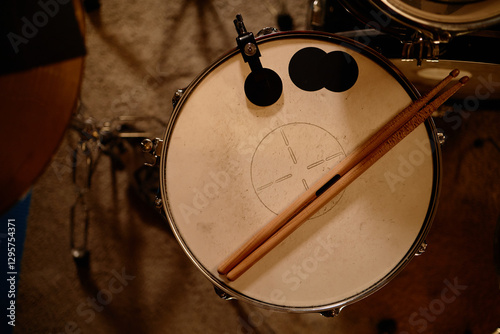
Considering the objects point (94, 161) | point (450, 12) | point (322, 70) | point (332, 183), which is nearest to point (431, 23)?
point (450, 12)

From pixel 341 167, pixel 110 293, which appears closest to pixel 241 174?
pixel 341 167

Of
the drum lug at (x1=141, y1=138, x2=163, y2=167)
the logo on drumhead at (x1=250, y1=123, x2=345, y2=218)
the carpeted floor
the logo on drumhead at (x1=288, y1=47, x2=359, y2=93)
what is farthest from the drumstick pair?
the carpeted floor

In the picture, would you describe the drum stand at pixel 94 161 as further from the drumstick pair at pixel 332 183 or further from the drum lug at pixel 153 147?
the drumstick pair at pixel 332 183

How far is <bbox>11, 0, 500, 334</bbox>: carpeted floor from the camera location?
4.21 feet

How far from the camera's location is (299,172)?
835mm

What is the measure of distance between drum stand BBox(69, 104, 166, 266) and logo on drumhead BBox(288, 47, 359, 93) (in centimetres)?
75

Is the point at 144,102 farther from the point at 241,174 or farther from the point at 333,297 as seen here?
the point at 333,297

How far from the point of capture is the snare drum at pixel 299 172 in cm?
82

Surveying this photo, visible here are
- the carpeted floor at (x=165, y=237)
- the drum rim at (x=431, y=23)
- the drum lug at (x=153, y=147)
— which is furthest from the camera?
the carpeted floor at (x=165, y=237)

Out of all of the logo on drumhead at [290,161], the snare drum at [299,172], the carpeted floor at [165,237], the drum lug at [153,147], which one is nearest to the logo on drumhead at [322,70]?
the snare drum at [299,172]

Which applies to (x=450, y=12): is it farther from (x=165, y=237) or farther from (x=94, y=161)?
(x=94, y=161)

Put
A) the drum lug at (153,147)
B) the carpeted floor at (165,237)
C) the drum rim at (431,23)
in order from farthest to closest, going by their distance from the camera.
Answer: the carpeted floor at (165,237) → the drum lug at (153,147) → the drum rim at (431,23)

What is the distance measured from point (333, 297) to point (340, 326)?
567 mm

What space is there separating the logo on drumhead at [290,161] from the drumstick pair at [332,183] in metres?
0.03
